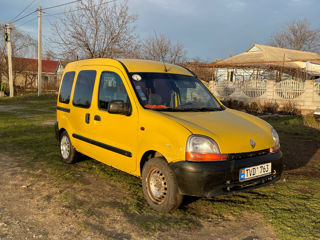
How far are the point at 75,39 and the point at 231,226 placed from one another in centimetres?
2023

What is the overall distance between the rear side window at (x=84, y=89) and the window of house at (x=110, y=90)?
31cm

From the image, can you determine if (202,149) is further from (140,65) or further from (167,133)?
(140,65)

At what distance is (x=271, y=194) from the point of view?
14.5 ft

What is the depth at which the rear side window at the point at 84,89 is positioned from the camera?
511 centimetres

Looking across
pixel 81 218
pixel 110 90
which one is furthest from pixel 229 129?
pixel 81 218

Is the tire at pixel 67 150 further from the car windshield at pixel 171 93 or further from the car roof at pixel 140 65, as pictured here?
the car windshield at pixel 171 93

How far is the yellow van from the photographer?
11.3 ft

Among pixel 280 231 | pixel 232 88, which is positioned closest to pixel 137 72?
pixel 280 231

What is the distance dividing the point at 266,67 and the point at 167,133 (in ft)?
67.7

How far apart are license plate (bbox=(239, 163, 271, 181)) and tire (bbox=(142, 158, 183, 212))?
2.52ft

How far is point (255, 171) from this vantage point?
12.1 feet

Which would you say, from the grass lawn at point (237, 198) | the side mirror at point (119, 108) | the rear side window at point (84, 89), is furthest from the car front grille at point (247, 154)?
the rear side window at point (84, 89)

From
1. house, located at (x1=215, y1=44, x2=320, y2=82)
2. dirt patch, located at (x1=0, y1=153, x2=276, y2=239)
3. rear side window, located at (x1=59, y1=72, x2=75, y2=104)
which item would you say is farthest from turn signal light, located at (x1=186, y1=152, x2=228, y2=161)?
house, located at (x1=215, y1=44, x2=320, y2=82)

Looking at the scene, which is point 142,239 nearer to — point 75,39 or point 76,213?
point 76,213
